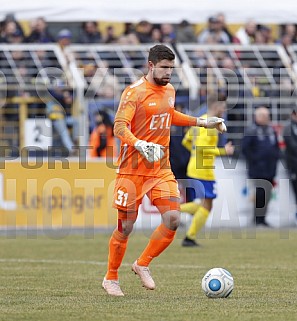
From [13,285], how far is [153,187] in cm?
198

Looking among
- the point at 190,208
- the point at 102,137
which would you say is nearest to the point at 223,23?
the point at 102,137

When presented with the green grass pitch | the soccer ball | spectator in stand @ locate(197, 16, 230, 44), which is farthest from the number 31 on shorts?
spectator in stand @ locate(197, 16, 230, 44)

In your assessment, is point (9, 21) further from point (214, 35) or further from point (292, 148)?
point (292, 148)

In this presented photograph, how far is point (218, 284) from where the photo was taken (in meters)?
9.02

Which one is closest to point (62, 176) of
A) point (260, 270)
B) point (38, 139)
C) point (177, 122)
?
point (38, 139)

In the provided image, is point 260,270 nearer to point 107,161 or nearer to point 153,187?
point 153,187

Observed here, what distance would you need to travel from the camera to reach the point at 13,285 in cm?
1025

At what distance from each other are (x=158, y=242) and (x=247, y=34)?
551 inches

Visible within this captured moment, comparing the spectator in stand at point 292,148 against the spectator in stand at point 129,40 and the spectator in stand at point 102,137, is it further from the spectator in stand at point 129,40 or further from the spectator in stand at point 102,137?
the spectator in stand at point 129,40

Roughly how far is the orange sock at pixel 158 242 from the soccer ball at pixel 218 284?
2.04 ft

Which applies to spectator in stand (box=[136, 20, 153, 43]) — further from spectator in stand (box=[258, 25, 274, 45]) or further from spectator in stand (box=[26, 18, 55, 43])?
spectator in stand (box=[258, 25, 274, 45])

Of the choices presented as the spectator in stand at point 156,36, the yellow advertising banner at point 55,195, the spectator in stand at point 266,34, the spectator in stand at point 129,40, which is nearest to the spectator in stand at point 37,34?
the spectator in stand at point 129,40

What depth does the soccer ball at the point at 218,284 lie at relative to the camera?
29.6 feet

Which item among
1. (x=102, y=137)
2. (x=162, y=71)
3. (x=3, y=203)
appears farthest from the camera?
(x=102, y=137)
